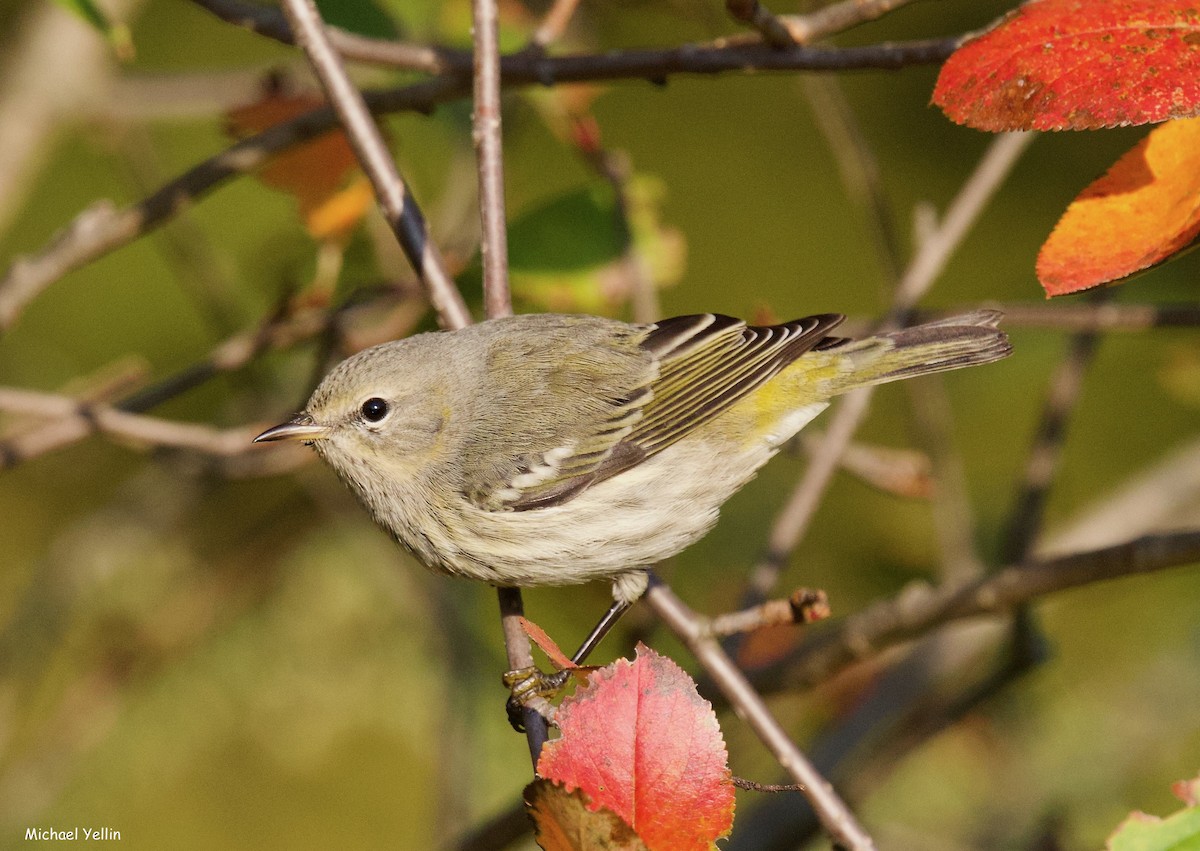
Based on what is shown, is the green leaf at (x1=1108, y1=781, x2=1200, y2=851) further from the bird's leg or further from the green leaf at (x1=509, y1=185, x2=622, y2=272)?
the green leaf at (x1=509, y1=185, x2=622, y2=272)

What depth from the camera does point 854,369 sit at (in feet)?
8.27

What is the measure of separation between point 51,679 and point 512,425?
2769 millimetres

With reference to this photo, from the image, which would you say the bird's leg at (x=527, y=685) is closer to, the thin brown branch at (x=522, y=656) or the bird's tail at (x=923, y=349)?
the thin brown branch at (x=522, y=656)

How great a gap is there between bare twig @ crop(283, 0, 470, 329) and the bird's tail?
853 mm

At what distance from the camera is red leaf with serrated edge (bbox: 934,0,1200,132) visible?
128 cm

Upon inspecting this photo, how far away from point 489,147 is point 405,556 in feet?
7.33

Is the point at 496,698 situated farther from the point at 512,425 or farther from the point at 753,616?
the point at 753,616

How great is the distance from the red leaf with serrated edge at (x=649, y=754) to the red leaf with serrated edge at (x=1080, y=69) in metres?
0.73

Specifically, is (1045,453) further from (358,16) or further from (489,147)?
(358,16)

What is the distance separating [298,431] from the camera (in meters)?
2.26

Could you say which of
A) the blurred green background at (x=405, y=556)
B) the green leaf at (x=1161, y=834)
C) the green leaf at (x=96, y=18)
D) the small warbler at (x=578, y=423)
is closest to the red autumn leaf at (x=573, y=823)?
the green leaf at (x=1161, y=834)

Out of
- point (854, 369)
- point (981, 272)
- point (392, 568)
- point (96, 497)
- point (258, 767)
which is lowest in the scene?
point (854, 369)

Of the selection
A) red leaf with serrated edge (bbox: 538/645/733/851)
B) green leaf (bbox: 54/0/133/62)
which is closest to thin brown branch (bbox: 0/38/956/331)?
Answer: green leaf (bbox: 54/0/133/62)

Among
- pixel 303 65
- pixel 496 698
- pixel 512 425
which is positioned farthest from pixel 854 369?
pixel 303 65
